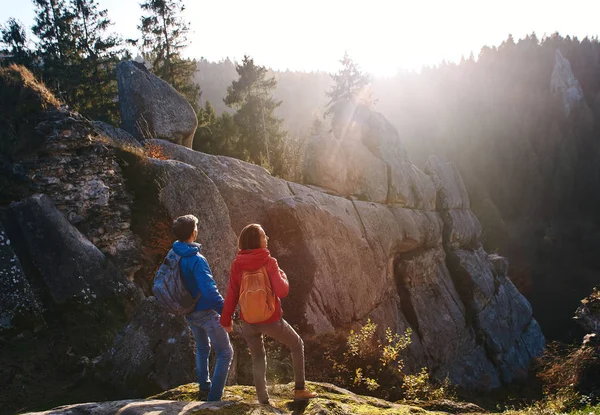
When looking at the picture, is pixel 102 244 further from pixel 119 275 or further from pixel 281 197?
pixel 281 197

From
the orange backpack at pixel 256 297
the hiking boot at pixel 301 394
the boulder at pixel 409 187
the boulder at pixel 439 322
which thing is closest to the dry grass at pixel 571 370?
the boulder at pixel 439 322

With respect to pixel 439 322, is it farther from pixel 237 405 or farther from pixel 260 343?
pixel 237 405

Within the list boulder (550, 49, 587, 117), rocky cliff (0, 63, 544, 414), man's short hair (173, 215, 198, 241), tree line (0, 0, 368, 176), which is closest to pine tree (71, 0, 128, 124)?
tree line (0, 0, 368, 176)

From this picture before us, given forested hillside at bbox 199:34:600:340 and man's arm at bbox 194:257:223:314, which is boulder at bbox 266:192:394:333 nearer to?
man's arm at bbox 194:257:223:314

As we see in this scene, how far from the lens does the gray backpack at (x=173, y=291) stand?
4258 mm

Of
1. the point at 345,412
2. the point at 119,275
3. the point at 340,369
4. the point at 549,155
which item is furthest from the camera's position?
the point at 549,155

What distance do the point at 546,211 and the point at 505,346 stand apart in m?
54.3

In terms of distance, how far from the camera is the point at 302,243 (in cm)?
1186

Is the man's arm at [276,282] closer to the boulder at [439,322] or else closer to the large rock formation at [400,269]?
the large rock formation at [400,269]

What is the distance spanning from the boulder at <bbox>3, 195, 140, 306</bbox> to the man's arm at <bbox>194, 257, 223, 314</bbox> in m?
3.65

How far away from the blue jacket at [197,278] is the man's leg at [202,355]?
40cm

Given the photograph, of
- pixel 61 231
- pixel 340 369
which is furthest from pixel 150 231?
pixel 340 369

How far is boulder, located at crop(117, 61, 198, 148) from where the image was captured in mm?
13977

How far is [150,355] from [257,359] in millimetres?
2134
